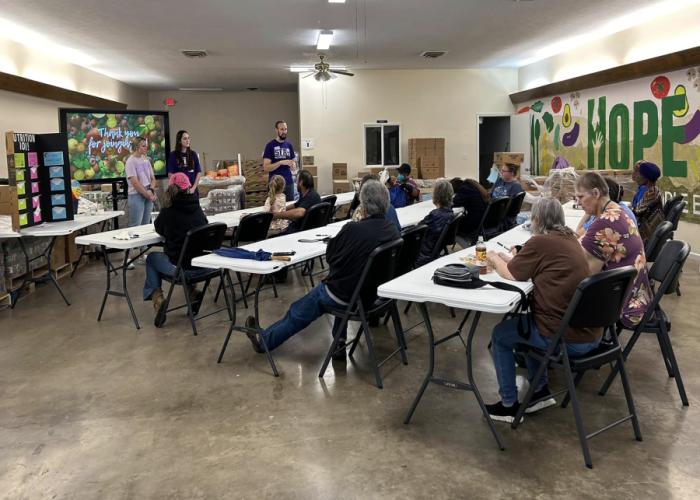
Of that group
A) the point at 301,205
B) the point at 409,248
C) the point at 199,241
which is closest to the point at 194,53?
the point at 301,205

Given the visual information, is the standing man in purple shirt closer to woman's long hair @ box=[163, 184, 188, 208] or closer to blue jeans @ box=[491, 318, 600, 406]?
woman's long hair @ box=[163, 184, 188, 208]

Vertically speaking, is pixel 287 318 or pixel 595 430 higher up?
pixel 287 318

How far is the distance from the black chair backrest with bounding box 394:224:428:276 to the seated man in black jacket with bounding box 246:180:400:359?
22 centimetres

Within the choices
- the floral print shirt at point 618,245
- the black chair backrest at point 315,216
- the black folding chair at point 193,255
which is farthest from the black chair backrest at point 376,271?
the black chair backrest at point 315,216

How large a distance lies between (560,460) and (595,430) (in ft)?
1.33

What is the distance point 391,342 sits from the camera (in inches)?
172

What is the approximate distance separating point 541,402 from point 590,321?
756mm

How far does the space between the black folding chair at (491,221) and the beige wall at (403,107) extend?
280 inches

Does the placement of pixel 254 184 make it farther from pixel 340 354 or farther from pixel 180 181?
pixel 340 354

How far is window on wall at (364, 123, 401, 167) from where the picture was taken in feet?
42.8

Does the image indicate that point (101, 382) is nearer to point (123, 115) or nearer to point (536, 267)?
point (536, 267)

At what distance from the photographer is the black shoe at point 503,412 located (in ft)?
9.92

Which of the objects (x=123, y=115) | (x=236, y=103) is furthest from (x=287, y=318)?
(x=236, y=103)

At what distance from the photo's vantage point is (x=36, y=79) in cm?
952
